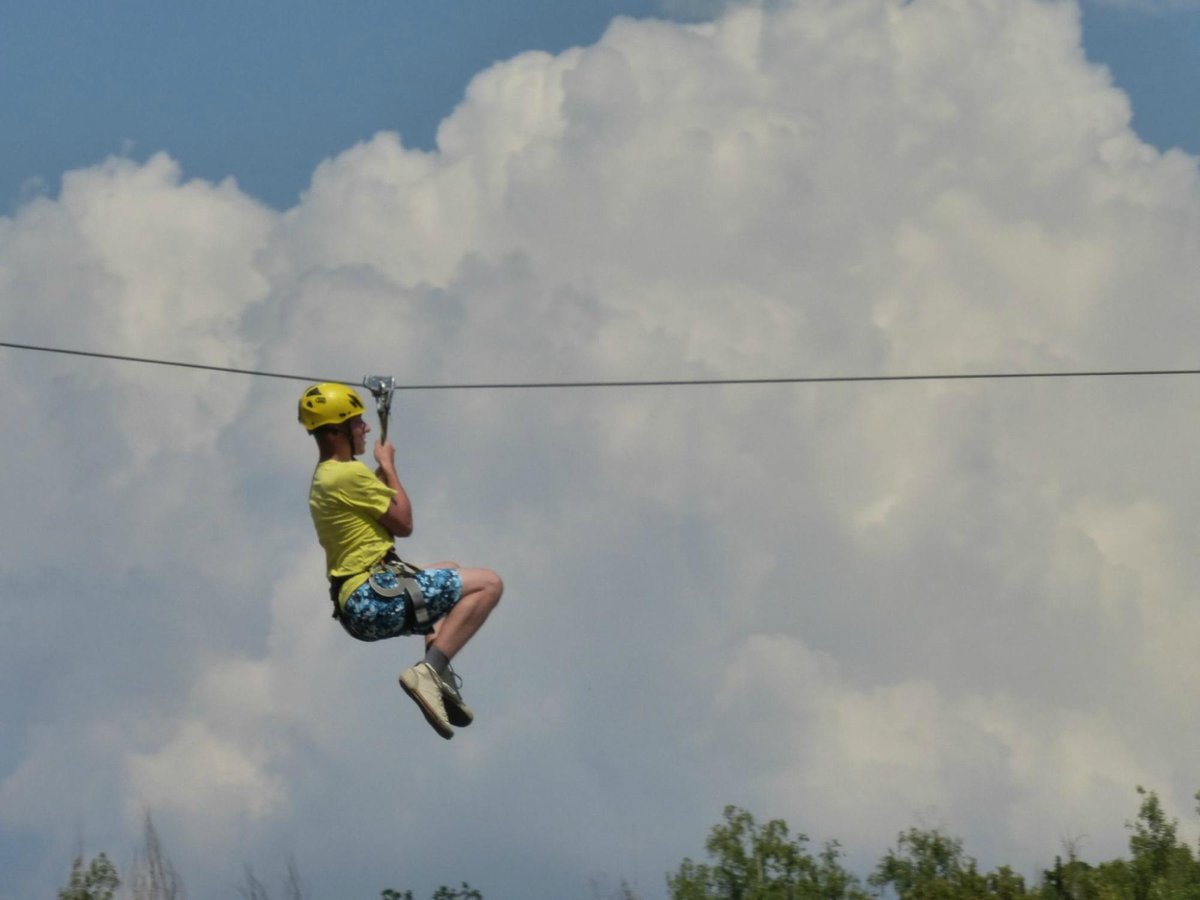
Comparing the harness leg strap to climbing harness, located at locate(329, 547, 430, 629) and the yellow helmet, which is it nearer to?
climbing harness, located at locate(329, 547, 430, 629)

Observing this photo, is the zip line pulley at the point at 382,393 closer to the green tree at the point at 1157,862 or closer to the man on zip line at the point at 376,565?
the man on zip line at the point at 376,565

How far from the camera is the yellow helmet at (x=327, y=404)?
17.1 metres

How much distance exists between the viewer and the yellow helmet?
17062 millimetres

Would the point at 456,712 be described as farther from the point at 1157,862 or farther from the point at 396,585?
the point at 1157,862

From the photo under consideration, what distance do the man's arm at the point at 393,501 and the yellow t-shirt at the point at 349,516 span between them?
5 cm

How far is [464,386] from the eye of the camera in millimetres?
17969

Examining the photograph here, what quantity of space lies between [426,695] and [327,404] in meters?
2.12

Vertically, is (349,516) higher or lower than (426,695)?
higher

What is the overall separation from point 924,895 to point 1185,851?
719 centimetres

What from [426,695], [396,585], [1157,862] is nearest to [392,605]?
[396,585]

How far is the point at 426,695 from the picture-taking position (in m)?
17.4

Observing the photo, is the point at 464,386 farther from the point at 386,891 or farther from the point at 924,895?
the point at 386,891

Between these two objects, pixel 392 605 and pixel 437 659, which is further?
pixel 437 659

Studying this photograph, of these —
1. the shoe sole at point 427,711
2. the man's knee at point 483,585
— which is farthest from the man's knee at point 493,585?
the shoe sole at point 427,711
